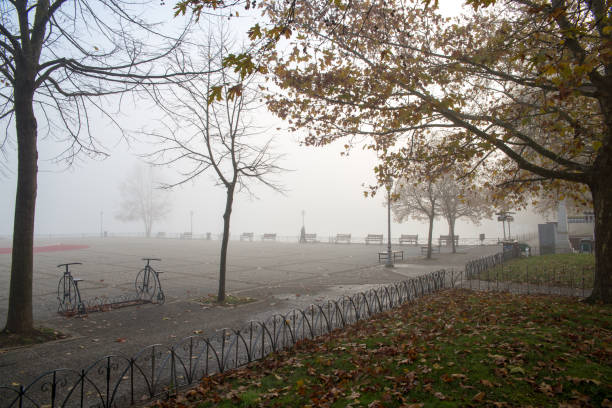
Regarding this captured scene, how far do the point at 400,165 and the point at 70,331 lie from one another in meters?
9.04

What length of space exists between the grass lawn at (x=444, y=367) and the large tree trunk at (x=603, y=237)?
2.90 ft

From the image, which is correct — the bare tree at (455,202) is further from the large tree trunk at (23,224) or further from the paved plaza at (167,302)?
the large tree trunk at (23,224)

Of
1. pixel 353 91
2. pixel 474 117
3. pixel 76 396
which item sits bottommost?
pixel 76 396

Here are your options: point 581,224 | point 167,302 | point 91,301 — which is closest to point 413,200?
point 581,224

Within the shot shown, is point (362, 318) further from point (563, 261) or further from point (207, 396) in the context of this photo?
point (563, 261)

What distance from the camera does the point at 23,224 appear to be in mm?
8008

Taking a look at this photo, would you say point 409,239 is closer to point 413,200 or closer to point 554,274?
point 413,200

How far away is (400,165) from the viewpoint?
10.3 metres

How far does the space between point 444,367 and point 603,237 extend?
5.77m

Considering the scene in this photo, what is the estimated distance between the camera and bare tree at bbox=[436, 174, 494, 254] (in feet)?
93.8

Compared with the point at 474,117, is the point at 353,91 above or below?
above

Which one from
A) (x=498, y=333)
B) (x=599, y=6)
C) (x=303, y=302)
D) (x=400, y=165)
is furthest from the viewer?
(x=303, y=302)

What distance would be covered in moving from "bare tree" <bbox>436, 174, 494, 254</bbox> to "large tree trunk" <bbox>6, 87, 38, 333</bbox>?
21.2 meters

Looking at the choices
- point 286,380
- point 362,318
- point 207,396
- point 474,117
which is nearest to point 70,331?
point 207,396
